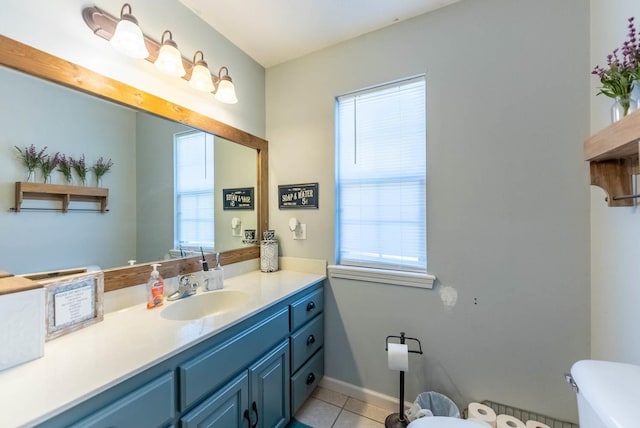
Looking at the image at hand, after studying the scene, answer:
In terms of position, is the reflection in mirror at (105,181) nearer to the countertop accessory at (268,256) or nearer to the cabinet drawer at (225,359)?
the countertop accessory at (268,256)

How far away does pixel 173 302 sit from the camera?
4.36ft

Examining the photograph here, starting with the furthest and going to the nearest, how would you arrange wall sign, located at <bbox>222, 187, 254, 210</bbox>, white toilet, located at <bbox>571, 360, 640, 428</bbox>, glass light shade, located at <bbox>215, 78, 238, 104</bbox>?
wall sign, located at <bbox>222, 187, 254, 210</bbox> → glass light shade, located at <bbox>215, 78, 238, 104</bbox> → white toilet, located at <bbox>571, 360, 640, 428</bbox>

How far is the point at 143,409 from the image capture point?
79 centimetres

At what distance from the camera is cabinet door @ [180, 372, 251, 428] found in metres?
0.94

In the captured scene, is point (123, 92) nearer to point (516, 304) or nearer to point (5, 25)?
point (5, 25)

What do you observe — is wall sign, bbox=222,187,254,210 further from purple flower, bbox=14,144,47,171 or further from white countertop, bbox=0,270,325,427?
purple flower, bbox=14,144,47,171

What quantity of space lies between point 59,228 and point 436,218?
190cm

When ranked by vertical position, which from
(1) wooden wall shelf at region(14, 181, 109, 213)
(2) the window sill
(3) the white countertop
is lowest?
(3) the white countertop

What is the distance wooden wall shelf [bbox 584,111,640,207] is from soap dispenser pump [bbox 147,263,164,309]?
1.90 meters

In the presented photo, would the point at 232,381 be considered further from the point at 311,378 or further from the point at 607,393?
the point at 607,393

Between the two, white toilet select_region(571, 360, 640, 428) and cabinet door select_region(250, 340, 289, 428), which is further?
cabinet door select_region(250, 340, 289, 428)

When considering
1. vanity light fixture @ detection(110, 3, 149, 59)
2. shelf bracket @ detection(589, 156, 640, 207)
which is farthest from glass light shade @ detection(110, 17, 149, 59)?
shelf bracket @ detection(589, 156, 640, 207)

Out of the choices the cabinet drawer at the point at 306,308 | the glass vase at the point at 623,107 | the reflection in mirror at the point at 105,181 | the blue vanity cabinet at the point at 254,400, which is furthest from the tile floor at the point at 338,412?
the glass vase at the point at 623,107

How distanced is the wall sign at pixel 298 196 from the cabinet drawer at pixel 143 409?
4.37 feet
